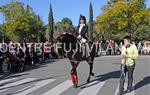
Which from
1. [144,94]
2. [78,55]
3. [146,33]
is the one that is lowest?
[144,94]

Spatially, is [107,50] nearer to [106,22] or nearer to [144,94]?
[106,22]

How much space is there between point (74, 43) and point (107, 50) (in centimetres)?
2621

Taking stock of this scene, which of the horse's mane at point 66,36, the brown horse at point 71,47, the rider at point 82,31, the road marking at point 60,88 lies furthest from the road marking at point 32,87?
the rider at point 82,31

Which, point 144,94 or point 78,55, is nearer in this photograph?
point 144,94

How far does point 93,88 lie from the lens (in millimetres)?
12500

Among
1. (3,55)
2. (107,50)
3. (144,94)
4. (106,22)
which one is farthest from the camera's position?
(106,22)

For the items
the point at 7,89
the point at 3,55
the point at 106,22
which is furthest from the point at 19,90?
the point at 106,22

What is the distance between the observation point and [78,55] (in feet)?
42.5

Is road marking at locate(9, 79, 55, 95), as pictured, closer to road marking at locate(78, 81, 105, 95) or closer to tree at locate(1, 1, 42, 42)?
road marking at locate(78, 81, 105, 95)

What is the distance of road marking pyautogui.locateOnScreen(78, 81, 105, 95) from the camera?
38.3ft

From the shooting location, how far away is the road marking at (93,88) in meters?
11.7

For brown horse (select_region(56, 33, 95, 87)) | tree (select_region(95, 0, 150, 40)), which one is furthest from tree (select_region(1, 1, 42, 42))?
brown horse (select_region(56, 33, 95, 87))

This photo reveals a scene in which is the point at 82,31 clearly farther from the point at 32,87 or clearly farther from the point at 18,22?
the point at 18,22

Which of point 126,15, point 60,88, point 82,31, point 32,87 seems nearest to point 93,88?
point 60,88
